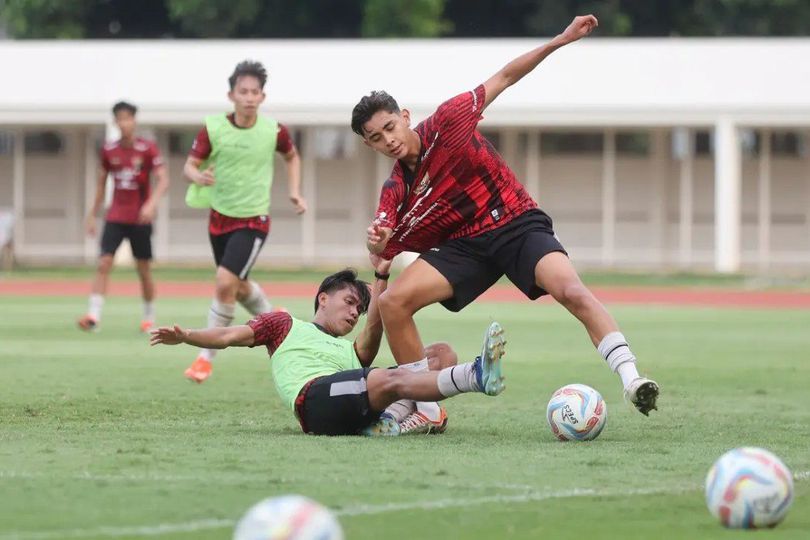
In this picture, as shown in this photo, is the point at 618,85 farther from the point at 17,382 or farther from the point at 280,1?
the point at 17,382

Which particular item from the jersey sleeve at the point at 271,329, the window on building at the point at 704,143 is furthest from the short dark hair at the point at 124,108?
the window on building at the point at 704,143

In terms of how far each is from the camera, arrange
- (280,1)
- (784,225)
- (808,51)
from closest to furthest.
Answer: (808,51) < (784,225) < (280,1)

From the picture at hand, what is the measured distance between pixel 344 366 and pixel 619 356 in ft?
4.96

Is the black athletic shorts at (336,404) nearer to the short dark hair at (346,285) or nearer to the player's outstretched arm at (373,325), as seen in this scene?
the player's outstretched arm at (373,325)

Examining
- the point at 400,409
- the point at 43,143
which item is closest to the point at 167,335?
the point at 400,409

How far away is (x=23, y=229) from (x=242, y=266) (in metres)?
28.1

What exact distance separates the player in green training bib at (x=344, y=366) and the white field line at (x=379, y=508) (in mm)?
1337

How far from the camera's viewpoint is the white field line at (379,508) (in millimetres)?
5855

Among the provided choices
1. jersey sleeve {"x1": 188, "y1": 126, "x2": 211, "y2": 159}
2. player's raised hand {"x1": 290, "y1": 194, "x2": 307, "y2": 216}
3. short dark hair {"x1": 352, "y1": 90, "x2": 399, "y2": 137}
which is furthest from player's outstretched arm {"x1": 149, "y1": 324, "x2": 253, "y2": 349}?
jersey sleeve {"x1": 188, "y1": 126, "x2": 211, "y2": 159}

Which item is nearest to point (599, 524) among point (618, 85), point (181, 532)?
point (181, 532)

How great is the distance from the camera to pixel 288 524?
Result: 5.00 meters

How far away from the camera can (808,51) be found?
116 feet

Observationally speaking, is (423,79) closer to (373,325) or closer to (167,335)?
(373,325)

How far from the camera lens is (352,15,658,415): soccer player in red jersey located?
8.77 meters
